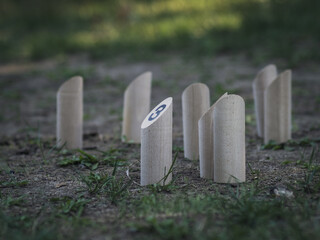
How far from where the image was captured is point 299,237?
1868 millimetres

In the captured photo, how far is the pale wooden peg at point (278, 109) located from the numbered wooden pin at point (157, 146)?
3.65 feet

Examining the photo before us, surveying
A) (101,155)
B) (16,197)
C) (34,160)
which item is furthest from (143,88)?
(16,197)

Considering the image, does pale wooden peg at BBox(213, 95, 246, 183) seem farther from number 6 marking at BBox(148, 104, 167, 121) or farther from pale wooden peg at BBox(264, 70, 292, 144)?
pale wooden peg at BBox(264, 70, 292, 144)

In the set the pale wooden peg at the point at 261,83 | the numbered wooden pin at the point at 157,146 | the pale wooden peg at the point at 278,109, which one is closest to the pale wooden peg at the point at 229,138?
the numbered wooden pin at the point at 157,146

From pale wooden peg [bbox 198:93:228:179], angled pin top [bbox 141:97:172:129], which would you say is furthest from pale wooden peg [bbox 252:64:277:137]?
angled pin top [bbox 141:97:172:129]

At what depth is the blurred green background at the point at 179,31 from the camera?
24.0 feet

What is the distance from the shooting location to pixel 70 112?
3492 millimetres

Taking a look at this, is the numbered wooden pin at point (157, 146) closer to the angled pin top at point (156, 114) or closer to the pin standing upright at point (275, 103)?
the angled pin top at point (156, 114)

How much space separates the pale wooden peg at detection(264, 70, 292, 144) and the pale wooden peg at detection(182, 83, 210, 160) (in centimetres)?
54

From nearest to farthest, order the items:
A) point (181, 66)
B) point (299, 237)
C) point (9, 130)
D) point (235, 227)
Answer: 1. point (299, 237)
2. point (235, 227)
3. point (9, 130)
4. point (181, 66)

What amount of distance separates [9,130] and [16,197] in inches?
81.9

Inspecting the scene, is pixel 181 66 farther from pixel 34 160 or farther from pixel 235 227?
pixel 235 227

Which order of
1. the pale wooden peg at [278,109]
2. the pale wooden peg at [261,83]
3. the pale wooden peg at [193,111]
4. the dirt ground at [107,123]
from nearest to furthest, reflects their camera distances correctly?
the dirt ground at [107,123]
the pale wooden peg at [193,111]
the pale wooden peg at [278,109]
the pale wooden peg at [261,83]

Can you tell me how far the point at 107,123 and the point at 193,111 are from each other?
1.64 m
